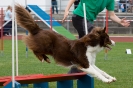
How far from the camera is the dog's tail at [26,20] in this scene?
20.2ft

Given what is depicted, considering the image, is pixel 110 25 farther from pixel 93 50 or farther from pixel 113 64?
pixel 93 50

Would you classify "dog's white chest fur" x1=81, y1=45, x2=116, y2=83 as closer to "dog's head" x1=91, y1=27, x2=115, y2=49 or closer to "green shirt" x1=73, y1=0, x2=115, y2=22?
"dog's head" x1=91, y1=27, x2=115, y2=49

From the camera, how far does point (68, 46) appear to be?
19.9 ft

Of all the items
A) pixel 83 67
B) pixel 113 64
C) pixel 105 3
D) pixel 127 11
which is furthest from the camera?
pixel 127 11

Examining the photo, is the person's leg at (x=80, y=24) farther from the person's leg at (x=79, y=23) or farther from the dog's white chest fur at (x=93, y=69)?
the dog's white chest fur at (x=93, y=69)

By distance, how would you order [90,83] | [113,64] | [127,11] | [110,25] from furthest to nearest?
1. [127,11]
2. [110,25]
3. [113,64]
4. [90,83]

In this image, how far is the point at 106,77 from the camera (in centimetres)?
602

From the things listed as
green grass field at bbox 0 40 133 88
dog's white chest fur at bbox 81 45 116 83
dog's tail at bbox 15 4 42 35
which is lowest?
green grass field at bbox 0 40 133 88

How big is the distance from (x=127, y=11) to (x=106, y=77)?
67.0 ft

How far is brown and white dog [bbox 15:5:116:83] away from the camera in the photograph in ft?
19.4

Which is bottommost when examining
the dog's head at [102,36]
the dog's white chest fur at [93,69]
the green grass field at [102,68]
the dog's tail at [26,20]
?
the green grass field at [102,68]

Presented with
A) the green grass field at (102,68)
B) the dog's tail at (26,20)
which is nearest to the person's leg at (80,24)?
the green grass field at (102,68)

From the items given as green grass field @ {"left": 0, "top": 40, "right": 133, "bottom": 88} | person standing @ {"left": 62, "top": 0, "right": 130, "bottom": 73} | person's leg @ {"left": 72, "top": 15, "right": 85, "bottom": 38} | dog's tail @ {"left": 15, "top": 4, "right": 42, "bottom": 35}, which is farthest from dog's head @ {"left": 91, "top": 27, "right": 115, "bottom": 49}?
green grass field @ {"left": 0, "top": 40, "right": 133, "bottom": 88}

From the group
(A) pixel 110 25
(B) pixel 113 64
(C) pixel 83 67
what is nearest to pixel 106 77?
(C) pixel 83 67
